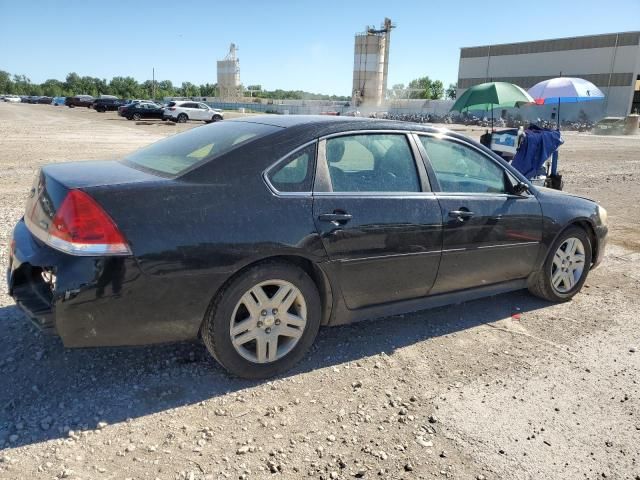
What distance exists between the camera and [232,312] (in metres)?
3.02

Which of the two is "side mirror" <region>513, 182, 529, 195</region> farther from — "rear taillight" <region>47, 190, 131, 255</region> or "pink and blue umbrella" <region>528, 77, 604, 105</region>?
"pink and blue umbrella" <region>528, 77, 604, 105</region>

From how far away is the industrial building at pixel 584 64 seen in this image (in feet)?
203

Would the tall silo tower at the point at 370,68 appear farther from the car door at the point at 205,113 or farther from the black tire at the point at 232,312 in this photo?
the black tire at the point at 232,312

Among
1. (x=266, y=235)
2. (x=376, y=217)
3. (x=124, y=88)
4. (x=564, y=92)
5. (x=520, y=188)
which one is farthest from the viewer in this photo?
(x=124, y=88)

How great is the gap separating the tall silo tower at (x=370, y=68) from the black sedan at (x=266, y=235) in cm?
8754

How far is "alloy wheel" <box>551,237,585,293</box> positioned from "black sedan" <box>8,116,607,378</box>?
538mm

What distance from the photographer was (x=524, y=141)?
9.02m

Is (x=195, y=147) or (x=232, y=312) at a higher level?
(x=195, y=147)

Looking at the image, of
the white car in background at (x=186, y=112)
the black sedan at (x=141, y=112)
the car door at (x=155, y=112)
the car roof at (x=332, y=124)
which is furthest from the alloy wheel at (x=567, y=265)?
the car door at (x=155, y=112)

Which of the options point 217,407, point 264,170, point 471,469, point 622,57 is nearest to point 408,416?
point 471,469

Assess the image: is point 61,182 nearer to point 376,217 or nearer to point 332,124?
point 332,124

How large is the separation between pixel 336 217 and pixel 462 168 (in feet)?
4.54

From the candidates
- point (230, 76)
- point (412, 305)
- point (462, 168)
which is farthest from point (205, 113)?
point (230, 76)

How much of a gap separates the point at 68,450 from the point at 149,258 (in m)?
1.01
